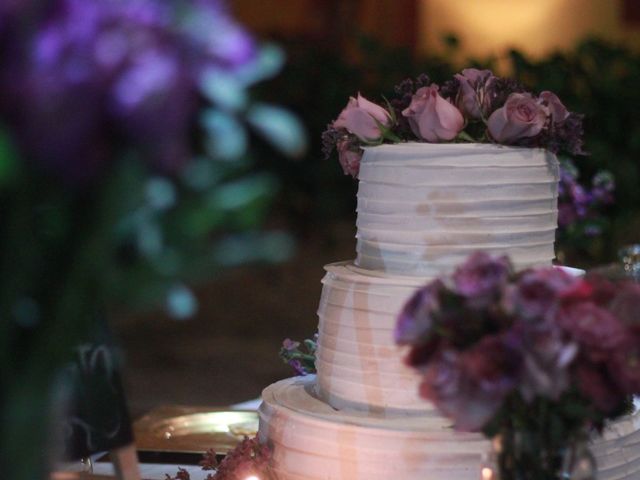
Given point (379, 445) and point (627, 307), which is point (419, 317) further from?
point (379, 445)

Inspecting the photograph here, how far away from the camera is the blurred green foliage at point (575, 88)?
616 centimetres

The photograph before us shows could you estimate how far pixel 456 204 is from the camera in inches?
104

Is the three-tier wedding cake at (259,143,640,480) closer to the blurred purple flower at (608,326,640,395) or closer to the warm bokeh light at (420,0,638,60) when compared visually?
the blurred purple flower at (608,326,640,395)

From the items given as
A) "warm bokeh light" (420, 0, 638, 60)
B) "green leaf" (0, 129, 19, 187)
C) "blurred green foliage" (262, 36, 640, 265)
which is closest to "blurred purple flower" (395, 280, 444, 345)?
"green leaf" (0, 129, 19, 187)

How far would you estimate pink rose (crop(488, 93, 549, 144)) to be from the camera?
2668 mm

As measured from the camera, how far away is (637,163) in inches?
254

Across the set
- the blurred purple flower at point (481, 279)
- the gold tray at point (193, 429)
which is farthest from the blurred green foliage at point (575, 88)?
the blurred purple flower at point (481, 279)

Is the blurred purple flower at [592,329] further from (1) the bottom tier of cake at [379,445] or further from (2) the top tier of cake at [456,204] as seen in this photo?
(2) the top tier of cake at [456,204]

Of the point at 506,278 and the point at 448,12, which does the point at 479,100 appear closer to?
the point at 506,278

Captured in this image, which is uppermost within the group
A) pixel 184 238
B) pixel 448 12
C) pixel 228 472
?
pixel 448 12

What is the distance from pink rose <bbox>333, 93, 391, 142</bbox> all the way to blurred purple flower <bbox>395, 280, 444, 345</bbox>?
1103 mm

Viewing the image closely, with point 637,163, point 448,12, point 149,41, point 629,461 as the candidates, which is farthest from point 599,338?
point 448,12

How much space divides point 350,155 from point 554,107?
1.80 ft

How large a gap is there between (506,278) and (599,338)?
17 centimetres
